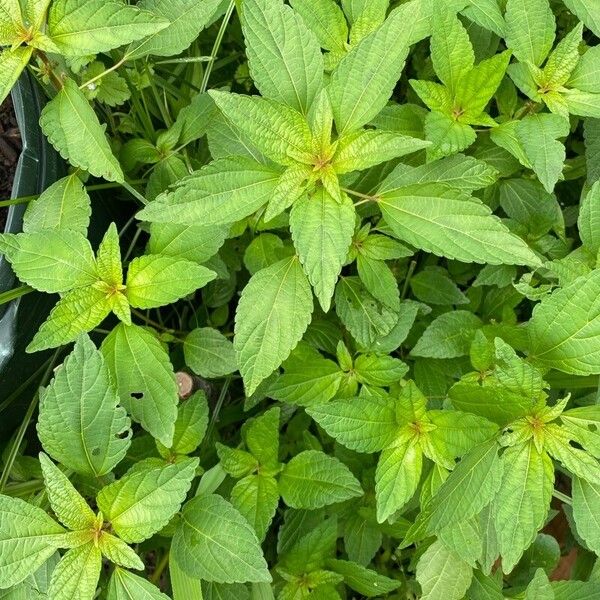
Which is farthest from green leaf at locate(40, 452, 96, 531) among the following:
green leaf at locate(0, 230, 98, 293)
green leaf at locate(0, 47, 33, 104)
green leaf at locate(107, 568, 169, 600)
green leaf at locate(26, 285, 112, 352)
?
green leaf at locate(0, 47, 33, 104)

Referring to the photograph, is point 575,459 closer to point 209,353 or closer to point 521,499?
point 521,499

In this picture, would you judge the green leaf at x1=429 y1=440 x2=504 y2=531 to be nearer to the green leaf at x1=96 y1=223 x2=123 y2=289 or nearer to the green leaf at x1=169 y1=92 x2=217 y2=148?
the green leaf at x1=96 y1=223 x2=123 y2=289

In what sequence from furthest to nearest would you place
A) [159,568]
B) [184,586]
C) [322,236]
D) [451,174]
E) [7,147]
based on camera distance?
[7,147], [159,568], [184,586], [451,174], [322,236]

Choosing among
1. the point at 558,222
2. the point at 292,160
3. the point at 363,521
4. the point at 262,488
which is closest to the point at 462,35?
the point at 292,160

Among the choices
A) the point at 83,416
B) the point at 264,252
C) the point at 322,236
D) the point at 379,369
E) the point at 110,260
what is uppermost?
the point at 322,236

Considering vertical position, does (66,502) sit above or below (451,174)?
below

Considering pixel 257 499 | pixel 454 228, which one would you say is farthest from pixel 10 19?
pixel 257 499
